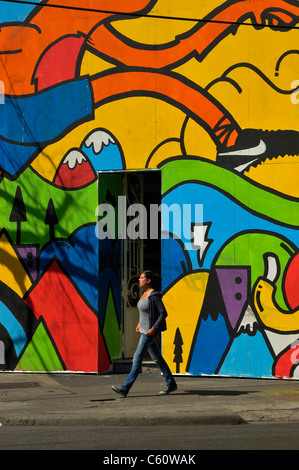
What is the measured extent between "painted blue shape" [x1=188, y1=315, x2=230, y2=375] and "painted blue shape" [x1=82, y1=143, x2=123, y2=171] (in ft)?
10.5

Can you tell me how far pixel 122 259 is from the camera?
1695cm

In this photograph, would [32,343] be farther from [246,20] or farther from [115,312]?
[246,20]

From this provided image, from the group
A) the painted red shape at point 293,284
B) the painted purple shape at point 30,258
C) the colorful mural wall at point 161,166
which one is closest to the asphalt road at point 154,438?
the painted red shape at point 293,284

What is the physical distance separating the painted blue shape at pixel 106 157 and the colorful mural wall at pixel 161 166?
0.06 ft

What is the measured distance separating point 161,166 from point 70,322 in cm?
324

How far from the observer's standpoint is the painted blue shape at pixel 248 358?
1516 cm

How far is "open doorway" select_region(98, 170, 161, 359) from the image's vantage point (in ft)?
53.5

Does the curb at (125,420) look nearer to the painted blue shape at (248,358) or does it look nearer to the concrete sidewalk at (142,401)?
the concrete sidewalk at (142,401)

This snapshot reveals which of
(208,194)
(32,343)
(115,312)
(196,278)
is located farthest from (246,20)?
(32,343)

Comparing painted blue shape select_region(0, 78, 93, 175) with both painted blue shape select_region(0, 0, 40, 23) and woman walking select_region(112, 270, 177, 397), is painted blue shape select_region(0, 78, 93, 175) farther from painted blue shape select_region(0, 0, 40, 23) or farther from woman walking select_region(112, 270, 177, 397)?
woman walking select_region(112, 270, 177, 397)

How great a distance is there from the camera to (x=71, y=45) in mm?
16344

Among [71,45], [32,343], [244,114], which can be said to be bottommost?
[32,343]

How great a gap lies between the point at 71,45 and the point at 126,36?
42.0 inches

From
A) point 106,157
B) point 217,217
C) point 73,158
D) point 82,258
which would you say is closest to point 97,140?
point 106,157
